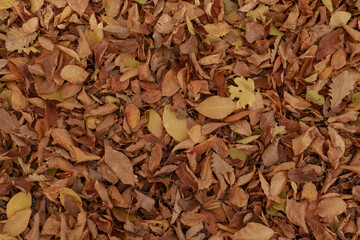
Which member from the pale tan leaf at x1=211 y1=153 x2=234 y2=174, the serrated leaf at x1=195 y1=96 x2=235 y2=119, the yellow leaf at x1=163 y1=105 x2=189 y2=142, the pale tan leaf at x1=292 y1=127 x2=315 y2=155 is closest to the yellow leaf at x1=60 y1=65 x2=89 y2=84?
the yellow leaf at x1=163 y1=105 x2=189 y2=142

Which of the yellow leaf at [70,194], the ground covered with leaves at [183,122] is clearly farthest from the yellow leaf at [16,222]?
the yellow leaf at [70,194]

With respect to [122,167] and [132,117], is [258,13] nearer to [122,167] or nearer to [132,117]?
[132,117]

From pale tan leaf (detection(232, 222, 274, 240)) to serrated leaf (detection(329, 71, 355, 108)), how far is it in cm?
46

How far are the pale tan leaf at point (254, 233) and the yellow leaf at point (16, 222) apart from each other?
0.68 meters

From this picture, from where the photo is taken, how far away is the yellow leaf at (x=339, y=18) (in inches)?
47.8

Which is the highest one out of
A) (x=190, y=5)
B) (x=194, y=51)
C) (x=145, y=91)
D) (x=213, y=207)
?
(x=190, y=5)

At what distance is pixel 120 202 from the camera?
1.16m

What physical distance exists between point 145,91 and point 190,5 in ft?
1.09

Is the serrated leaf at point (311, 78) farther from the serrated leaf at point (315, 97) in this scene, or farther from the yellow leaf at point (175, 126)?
the yellow leaf at point (175, 126)

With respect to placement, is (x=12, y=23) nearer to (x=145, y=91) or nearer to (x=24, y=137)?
(x=24, y=137)

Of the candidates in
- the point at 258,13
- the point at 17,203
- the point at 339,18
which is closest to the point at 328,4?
the point at 339,18

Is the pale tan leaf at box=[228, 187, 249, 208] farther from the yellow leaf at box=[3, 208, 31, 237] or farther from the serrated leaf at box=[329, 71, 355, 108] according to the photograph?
the yellow leaf at box=[3, 208, 31, 237]

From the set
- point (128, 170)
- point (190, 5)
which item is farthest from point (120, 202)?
point (190, 5)

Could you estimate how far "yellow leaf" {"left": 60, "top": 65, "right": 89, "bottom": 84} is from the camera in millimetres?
1188
